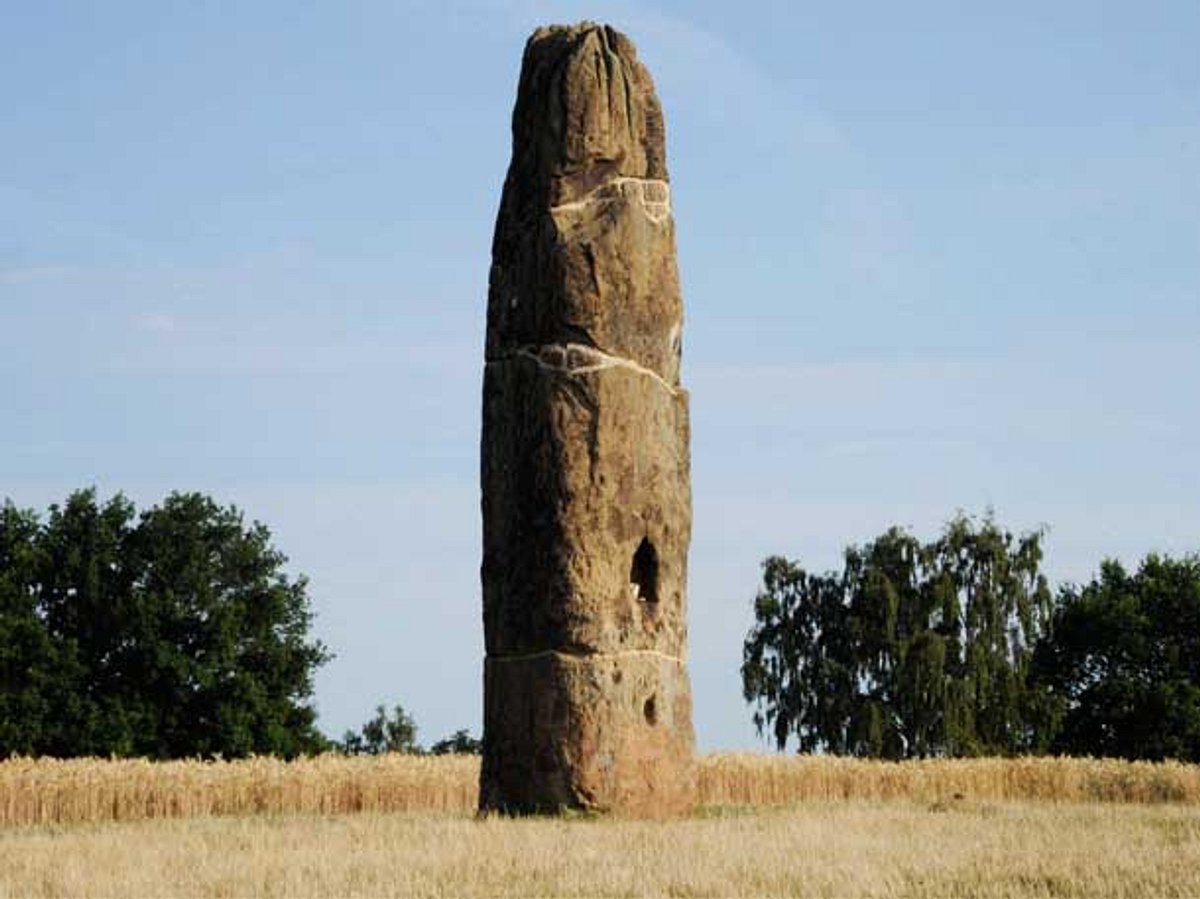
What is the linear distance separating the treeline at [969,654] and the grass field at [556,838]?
21.5 metres

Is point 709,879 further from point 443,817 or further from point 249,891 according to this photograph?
point 443,817

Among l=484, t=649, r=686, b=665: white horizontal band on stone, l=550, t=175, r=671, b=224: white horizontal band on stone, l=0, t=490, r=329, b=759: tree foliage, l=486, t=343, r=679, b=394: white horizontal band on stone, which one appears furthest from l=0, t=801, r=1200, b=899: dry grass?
l=0, t=490, r=329, b=759: tree foliage

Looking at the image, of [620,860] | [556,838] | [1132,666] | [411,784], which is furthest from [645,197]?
[1132,666]

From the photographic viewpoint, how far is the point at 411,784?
1163 inches

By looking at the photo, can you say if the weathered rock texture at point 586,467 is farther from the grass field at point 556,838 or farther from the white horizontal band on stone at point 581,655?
the grass field at point 556,838

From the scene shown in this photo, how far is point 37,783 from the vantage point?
92.0 feet

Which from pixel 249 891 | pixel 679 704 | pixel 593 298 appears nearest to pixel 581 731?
pixel 679 704

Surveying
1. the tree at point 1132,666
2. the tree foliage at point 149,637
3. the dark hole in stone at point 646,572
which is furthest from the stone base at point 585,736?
the tree at point 1132,666

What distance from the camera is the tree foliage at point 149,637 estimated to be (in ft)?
149

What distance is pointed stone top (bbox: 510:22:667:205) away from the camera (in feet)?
73.3

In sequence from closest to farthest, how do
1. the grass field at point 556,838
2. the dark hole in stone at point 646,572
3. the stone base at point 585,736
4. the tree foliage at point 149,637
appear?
the grass field at point 556,838
the stone base at point 585,736
the dark hole in stone at point 646,572
the tree foliage at point 149,637

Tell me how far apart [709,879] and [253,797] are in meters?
15.2

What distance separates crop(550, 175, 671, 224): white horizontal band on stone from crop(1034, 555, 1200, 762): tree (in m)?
33.6

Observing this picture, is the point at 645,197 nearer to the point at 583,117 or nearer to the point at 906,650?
the point at 583,117
